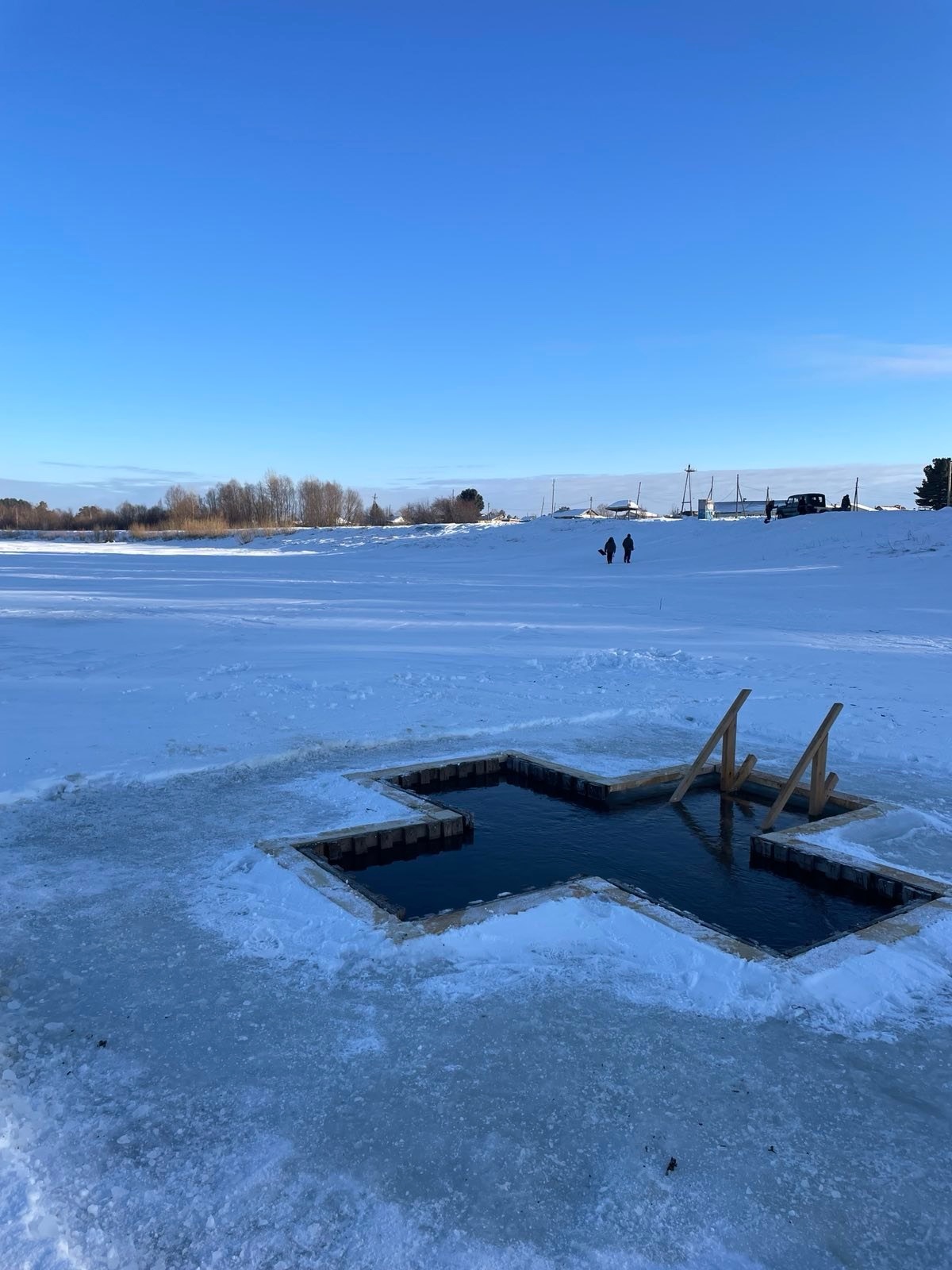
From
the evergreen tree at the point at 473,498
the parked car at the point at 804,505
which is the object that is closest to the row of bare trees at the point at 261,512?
the evergreen tree at the point at 473,498

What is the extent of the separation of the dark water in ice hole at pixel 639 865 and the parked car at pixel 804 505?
39750 mm

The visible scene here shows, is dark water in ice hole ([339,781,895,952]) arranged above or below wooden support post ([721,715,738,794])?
below

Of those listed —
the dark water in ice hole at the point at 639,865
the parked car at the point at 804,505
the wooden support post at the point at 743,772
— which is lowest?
the dark water in ice hole at the point at 639,865

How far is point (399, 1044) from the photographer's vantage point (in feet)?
12.4

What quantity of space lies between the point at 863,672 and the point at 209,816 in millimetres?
9180

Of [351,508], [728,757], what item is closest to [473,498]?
[351,508]

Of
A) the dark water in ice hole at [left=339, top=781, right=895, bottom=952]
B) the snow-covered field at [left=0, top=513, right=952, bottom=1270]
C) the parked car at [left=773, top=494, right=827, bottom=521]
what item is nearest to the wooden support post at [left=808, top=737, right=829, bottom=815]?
the dark water in ice hole at [left=339, top=781, right=895, bottom=952]

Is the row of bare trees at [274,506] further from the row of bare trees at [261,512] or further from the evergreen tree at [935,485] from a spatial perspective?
the evergreen tree at [935,485]

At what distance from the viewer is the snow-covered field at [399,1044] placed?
111 inches

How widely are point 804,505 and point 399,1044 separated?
4519 centimetres

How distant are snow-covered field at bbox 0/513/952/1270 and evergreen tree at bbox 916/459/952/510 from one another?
6459 centimetres

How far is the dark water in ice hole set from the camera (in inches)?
225

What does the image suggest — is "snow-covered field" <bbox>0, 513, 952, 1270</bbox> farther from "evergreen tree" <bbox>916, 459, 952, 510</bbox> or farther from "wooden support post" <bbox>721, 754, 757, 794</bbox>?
"evergreen tree" <bbox>916, 459, 952, 510</bbox>

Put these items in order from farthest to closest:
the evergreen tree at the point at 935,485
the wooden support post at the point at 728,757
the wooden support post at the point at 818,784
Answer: the evergreen tree at the point at 935,485
the wooden support post at the point at 728,757
the wooden support post at the point at 818,784
